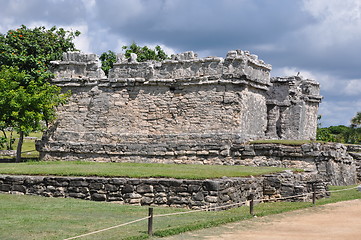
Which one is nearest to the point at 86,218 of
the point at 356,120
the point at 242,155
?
the point at 242,155

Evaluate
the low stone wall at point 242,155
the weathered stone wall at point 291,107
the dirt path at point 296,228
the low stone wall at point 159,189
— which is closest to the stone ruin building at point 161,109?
the low stone wall at point 242,155

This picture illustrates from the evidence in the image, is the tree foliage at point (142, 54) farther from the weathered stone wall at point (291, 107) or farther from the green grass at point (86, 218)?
the green grass at point (86, 218)

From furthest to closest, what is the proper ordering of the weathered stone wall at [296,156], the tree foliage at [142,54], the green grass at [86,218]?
1. the tree foliage at [142,54]
2. the weathered stone wall at [296,156]
3. the green grass at [86,218]

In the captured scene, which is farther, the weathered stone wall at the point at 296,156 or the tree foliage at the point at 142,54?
the tree foliage at the point at 142,54

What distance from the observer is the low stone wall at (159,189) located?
43.1 ft

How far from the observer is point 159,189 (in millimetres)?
13586

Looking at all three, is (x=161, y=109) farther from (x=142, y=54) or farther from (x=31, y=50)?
(x=142, y=54)

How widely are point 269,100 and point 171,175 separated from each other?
12539 millimetres

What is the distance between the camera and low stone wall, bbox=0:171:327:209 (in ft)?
43.1

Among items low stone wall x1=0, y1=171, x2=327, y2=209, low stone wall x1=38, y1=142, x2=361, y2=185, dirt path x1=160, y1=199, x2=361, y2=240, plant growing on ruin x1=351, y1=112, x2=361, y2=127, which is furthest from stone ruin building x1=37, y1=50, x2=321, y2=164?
plant growing on ruin x1=351, y1=112, x2=361, y2=127

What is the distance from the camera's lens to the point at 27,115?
874 inches

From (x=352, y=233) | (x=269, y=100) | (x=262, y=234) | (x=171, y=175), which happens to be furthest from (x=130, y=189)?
(x=269, y=100)

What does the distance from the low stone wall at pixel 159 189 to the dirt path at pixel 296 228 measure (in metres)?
1.64

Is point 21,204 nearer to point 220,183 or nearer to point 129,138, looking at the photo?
point 220,183
